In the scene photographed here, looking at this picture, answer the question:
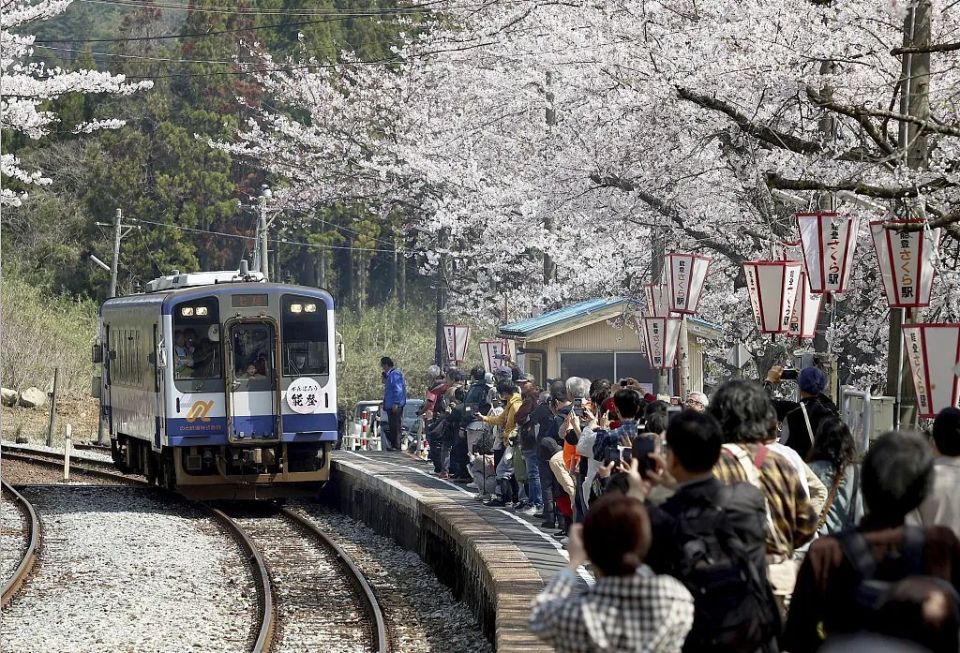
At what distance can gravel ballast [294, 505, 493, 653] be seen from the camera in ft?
34.1

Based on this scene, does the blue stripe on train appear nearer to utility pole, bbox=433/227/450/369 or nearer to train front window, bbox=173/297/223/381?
train front window, bbox=173/297/223/381

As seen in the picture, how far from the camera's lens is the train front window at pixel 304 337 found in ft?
52.8

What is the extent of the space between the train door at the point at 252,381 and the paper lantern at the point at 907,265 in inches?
306

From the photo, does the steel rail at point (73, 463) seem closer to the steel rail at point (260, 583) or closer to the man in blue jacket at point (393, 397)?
the man in blue jacket at point (393, 397)

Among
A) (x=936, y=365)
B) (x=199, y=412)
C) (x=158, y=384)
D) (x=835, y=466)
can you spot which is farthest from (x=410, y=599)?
(x=835, y=466)

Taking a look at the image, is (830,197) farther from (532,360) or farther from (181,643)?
(532,360)

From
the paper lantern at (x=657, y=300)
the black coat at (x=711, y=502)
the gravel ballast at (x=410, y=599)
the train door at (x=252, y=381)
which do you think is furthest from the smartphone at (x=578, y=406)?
the black coat at (x=711, y=502)

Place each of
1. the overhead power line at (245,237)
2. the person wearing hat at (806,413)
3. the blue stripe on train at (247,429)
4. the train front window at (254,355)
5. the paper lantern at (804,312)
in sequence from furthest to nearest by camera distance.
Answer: the overhead power line at (245,237), the train front window at (254,355), the blue stripe on train at (247,429), the paper lantern at (804,312), the person wearing hat at (806,413)

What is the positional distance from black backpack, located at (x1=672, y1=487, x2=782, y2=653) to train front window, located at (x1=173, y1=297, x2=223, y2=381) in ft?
40.3

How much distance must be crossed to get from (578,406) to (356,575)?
297 cm

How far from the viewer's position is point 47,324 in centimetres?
3541

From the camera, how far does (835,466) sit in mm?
6070

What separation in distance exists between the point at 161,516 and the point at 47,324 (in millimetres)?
20300

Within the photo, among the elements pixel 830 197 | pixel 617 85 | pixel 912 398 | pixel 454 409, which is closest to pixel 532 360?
pixel 454 409
